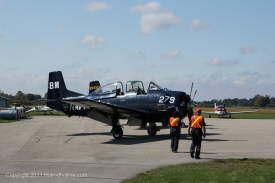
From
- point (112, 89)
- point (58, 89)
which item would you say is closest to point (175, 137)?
point (112, 89)

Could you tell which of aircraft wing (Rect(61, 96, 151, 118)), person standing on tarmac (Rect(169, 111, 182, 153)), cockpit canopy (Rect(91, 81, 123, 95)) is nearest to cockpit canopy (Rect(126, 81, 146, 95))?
cockpit canopy (Rect(91, 81, 123, 95))

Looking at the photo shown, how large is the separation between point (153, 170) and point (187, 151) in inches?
159

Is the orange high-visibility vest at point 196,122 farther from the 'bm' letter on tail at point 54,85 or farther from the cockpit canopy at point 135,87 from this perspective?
the 'bm' letter on tail at point 54,85

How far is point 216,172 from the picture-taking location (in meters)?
8.33

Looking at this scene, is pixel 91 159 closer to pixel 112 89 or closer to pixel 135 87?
pixel 135 87

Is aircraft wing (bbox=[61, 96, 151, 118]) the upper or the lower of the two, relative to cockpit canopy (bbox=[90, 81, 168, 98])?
lower

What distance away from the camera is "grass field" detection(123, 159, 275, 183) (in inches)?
299

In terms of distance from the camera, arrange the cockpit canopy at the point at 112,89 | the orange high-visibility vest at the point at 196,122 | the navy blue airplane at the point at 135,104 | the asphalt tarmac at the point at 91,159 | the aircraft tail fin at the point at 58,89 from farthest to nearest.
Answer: the aircraft tail fin at the point at 58,89, the cockpit canopy at the point at 112,89, the navy blue airplane at the point at 135,104, the orange high-visibility vest at the point at 196,122, the asphalt tarmac at the point at 91,159

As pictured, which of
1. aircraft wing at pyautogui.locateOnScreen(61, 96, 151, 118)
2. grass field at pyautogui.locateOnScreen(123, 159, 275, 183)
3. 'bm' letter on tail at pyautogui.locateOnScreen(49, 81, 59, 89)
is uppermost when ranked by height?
'bm' letter on tail at pyautogui.locateOnScreen(49, 81, 59, 89)

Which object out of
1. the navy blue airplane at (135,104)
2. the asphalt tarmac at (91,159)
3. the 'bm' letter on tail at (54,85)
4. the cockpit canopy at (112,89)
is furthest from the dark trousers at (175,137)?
the 'bm' letter on tail at (54,85)

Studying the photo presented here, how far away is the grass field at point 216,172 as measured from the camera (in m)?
7.60

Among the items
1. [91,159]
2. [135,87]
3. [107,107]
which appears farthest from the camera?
[135,87]

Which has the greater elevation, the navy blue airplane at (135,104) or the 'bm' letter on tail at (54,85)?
the 'bm' letter on tail at (54,85)

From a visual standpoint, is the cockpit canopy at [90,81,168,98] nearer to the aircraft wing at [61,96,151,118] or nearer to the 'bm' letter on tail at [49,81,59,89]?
the aircraft wing at [61,96,151,118]
